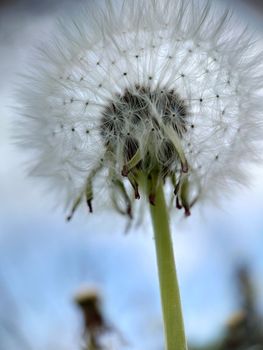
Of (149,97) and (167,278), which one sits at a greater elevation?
(149,97)

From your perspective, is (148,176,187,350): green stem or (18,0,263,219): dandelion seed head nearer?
(148,176,187,350): green stem

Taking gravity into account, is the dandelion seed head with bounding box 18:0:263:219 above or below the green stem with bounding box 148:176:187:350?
above

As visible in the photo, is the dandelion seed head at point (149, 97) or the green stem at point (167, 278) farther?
the dandelion seed head at point (149, 97)

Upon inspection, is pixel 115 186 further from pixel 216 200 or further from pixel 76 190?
pixel 216 200

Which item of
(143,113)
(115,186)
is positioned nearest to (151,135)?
(143,113)

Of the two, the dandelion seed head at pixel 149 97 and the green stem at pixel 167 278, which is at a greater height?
the dandelion seed head at pixel 149 97
